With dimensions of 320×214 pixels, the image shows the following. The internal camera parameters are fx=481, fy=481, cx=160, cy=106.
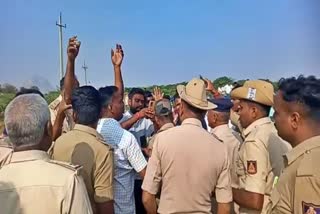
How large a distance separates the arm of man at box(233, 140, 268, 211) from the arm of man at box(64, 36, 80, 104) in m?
1.57

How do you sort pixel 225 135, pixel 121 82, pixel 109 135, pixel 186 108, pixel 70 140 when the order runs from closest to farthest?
pixel 70 140, pixel 186 108, pixel 109 135, pixel 225 135, pixel 121 82

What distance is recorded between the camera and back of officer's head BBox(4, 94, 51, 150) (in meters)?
2.53

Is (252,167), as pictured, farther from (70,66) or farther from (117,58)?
(117,58)

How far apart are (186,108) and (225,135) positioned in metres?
1.01

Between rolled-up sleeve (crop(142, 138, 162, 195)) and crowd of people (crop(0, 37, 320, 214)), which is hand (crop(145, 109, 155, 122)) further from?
rolled-up sleeve (crop(142, 138, 162, 195))

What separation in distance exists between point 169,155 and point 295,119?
1.27m

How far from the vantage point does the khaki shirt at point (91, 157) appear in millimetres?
3445

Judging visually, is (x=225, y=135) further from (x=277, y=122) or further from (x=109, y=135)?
(x=277, y=122)

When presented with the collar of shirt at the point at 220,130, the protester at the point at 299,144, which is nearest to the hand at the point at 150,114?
the collar of shirt at the point at 220,130

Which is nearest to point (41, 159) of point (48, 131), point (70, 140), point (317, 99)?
point (48, 131)

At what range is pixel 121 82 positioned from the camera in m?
5.52

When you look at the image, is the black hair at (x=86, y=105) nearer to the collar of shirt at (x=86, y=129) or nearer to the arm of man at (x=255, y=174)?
the collar of shirt at (x=86, y=129)

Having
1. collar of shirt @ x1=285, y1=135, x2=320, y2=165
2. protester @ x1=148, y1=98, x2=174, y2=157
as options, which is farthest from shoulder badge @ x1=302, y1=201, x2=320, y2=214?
protester @ x1=148, y1=98, x2=174, y2=157

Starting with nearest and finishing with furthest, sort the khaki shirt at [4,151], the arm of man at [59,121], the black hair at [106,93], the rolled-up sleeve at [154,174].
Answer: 1. the khaki shirt at [4,151]
2. the rolled-up sleeve at [154,174]
3. the arm of man at [59,121]
4. the black hair at [106,93]
